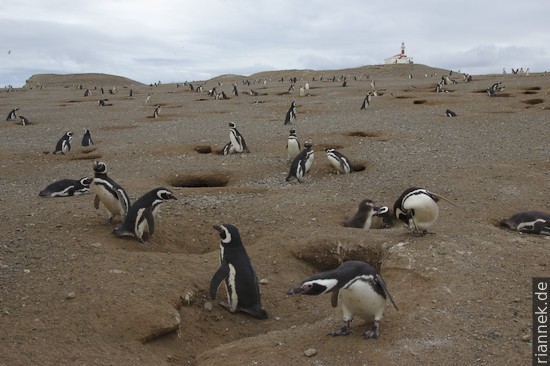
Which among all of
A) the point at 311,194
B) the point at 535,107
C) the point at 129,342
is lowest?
the point at 129,342

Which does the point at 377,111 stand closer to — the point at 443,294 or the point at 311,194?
the point at 311,194

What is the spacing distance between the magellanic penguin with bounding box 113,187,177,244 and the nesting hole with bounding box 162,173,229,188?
3.77 metres

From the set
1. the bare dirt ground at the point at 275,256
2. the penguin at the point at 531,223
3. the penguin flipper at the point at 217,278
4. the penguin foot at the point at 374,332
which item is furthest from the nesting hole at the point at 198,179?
the penguin foot at the point at 374,332

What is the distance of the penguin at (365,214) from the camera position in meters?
7.44

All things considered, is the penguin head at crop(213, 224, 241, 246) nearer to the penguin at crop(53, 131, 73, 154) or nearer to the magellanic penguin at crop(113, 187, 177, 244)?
the magellanic penguin at crop(113, 187, 177, 244)

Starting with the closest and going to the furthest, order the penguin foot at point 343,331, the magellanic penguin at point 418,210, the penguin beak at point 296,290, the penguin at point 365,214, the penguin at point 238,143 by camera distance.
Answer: the penguin beak at point 296,290, the penguin foot at point 343,331, the magellanic penguin at point 418,210, the penguin at point 365,214, the penguin at point 238,143

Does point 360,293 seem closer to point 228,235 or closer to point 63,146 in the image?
point 228,235

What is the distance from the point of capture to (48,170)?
38.7ft

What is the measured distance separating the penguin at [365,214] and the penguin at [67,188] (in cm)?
448

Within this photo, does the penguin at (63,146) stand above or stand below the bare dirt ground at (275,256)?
above

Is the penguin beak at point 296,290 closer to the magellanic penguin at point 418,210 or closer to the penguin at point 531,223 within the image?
the magellanic penguin at point 418,210

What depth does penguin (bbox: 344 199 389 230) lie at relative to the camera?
7438 millimetres

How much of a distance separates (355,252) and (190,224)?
8.00ft

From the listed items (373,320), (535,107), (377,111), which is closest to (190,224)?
(373,320)
